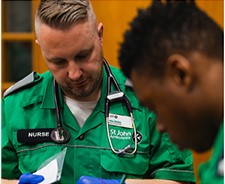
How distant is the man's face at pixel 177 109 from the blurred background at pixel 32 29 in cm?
148

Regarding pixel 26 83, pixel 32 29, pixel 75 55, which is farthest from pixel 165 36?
pixel 32 29

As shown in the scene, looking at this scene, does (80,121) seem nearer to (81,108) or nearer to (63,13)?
(81,108)

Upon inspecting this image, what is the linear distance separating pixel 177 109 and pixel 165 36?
0.14m

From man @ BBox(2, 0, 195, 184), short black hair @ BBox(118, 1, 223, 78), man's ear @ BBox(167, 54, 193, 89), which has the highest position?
short black hair @ BBox(118, 1, 223, 78)

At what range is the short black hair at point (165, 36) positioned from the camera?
3.37 feet

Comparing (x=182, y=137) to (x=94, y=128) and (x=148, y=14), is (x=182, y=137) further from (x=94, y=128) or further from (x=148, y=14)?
(x=94, y=128)

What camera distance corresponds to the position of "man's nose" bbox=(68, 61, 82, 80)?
1.59 metres

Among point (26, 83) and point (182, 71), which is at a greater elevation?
point (182, 71)

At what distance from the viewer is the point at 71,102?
1735mm

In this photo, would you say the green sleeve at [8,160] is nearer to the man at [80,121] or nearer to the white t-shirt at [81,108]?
the man at [80,121]

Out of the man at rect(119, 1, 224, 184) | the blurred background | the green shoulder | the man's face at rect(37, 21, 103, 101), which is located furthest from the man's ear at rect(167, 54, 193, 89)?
the blurred background

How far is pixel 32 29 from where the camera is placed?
105 inches

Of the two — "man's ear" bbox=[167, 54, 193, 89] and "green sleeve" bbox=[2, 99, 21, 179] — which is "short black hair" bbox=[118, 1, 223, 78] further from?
"green sleeve" bbox=[2, 99, 21, 179]

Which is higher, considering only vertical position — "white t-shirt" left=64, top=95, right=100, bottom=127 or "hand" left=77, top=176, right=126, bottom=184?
"white t-shirt" left=64, top=95, right=100, bottom=127
